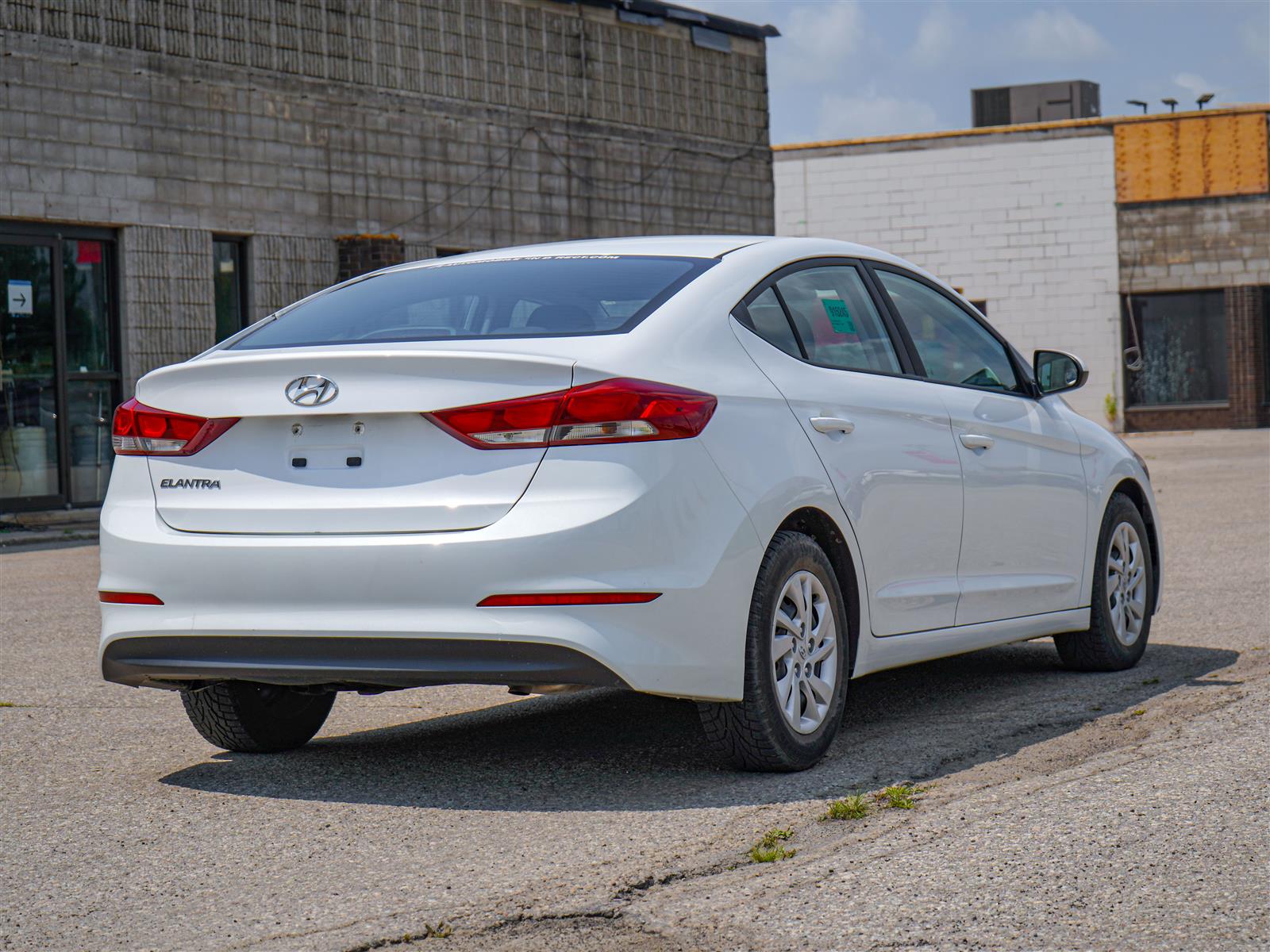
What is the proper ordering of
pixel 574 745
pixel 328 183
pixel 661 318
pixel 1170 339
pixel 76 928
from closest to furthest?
pixel 76 928 < pixel 661 318 < pixel 574 745 < pixel 328 183 < pixel 1170 339

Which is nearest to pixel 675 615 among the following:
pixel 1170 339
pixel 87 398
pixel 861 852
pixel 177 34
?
pixel 861 852

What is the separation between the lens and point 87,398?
17.9m

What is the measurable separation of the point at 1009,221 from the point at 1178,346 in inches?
169

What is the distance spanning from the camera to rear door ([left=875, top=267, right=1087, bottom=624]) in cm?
626

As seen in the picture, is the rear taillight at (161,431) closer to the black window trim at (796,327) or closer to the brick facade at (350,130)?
the black window trim at (796,327)

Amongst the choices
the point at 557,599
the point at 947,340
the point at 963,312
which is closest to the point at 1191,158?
the point at 963,312

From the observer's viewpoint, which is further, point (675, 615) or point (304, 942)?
point (675, 615)

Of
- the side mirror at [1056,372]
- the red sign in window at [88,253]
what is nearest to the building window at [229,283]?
the red sign in window at [88,253]

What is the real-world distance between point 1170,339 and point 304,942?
3491 centimetres

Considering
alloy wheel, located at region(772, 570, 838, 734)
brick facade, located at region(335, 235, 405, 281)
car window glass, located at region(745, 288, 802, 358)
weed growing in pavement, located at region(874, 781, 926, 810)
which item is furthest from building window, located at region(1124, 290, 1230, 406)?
weed growing in pavement, located at region(874, 781, 926, 810)

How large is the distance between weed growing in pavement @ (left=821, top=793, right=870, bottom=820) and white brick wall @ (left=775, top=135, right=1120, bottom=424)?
3282cm

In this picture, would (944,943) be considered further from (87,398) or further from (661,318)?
(87,398)

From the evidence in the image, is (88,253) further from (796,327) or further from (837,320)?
(796,327)

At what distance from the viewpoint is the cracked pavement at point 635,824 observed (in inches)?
146
